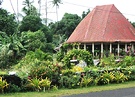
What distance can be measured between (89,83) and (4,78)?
4.65 m

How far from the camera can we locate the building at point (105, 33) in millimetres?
33625

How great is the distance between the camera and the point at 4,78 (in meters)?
12.3

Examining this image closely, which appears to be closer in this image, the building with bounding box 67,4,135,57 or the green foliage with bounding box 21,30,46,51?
the building with bounding box 67,4,135,57

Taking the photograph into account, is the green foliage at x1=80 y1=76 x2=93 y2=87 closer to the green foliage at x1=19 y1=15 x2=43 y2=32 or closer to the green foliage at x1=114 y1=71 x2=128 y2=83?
the green foliage at x1=114 y1=71 x2=128 y2=83

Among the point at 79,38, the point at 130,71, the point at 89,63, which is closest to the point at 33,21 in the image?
the point at 79,38

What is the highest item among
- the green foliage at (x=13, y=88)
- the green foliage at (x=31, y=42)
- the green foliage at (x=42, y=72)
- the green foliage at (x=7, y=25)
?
the green foliage at (x=7, y=25)

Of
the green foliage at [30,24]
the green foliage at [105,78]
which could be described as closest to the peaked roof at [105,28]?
the green foliage at [30,24]

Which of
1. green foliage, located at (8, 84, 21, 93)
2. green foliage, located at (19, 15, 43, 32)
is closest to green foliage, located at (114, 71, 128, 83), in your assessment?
green foliage, located at (8, 84, 21, 93)

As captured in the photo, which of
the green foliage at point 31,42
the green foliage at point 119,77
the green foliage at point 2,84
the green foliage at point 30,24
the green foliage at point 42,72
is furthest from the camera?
the green foliage at point 30,24

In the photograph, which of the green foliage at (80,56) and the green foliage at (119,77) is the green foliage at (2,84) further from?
the green foliage at (80,56)

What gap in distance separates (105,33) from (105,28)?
3.01ft

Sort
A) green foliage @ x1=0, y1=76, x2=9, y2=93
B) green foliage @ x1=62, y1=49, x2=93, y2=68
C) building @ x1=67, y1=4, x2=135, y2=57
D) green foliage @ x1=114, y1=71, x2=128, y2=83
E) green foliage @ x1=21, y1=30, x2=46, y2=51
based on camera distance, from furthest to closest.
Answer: green foliage @ x1=21, y1=30, x2=46, y2=51
building @ x1=67, y1=4, x2=135, y2=57
green foliage @ x1=62, y1=49, x2=93, y2=68
green foliage @ x1=114, y1=71, x2=128, y2=83
green foliage @ x1=0, y1=76, x2=9, y2=93

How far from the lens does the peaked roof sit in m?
33.8

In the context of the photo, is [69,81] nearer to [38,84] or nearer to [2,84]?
[38,84]
